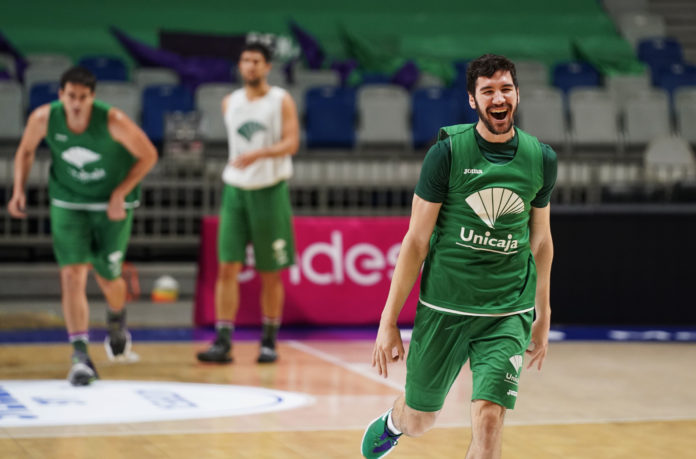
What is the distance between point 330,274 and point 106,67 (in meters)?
6.67

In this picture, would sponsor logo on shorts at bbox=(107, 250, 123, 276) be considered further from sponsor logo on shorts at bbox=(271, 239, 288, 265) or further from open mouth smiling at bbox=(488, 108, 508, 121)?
open mouth smiling at bbox=(488, 108, 508, 121)

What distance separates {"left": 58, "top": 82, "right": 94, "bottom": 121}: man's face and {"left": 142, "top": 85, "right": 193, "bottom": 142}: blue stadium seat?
23.4 feet

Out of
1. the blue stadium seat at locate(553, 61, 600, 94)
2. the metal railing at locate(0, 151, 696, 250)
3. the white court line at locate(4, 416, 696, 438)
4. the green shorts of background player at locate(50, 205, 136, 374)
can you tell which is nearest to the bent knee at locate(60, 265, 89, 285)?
the green shorts of background player at locate(50, 205, 136, 374)

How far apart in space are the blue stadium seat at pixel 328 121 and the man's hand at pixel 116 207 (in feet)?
23.6

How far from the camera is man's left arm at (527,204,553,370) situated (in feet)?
12.9

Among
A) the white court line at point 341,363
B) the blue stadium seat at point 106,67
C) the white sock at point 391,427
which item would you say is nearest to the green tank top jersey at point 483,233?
the white sock at point 391,427

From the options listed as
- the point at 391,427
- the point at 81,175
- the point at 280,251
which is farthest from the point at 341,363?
the point at 391,427

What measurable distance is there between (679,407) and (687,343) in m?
3.12

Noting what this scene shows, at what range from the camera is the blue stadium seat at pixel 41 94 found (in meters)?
13.5

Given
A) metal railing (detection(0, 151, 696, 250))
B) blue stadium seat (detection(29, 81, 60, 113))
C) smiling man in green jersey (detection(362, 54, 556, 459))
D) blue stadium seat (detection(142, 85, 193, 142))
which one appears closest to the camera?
smiling man in green jersey (detection(362, 54, 556, 459))

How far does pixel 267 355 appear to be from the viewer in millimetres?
7660

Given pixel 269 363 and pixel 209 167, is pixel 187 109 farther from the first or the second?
pixel 269 363

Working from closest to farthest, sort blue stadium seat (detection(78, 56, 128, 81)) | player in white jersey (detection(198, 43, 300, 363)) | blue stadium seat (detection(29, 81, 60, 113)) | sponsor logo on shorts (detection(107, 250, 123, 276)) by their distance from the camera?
1. sponsor logo on shorts (detection(107, 250, 123, 276))
2. player in white jersey (detection(198, 43, 300, 363))
3. blue stadium seat (detection(29, 81, 60, 113))
4. blue stadium seat (detection(78, 56, 128, 81))

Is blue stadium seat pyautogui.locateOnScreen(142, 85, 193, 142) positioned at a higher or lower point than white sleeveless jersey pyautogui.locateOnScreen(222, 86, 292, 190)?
higher
